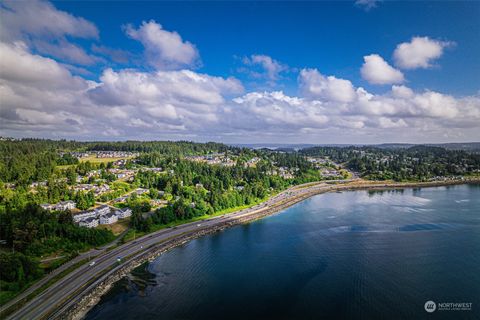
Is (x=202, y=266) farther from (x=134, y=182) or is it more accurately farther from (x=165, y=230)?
(x=134, y=182)

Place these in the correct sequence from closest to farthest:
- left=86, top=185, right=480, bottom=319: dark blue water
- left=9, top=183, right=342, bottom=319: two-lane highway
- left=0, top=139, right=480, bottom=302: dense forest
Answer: left=9, top=183, right=342, bottom=319: two-lane highway → left=86, top=185, right=480, bottom=319: dark blue water → left=0, top=139, right=480, bottom=302: dense forest

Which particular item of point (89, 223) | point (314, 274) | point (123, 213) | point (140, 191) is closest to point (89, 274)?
point (89, 223)

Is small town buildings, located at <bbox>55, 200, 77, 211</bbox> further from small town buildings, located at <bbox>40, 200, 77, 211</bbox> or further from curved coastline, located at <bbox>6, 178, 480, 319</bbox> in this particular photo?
curved coastline, located at <bbox>6, 178, 480, 319</bbox>

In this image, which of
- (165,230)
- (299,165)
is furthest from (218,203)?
(299,165)

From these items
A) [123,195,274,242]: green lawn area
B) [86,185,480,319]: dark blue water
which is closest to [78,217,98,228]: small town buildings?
[123,195,274,242]: green lawn area

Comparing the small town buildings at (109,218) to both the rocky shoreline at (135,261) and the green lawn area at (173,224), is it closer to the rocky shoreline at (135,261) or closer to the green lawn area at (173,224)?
the green lawn area at (173,224)

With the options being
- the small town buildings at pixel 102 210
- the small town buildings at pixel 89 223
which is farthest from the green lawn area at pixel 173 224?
the small town buildings at pixel 102 210
